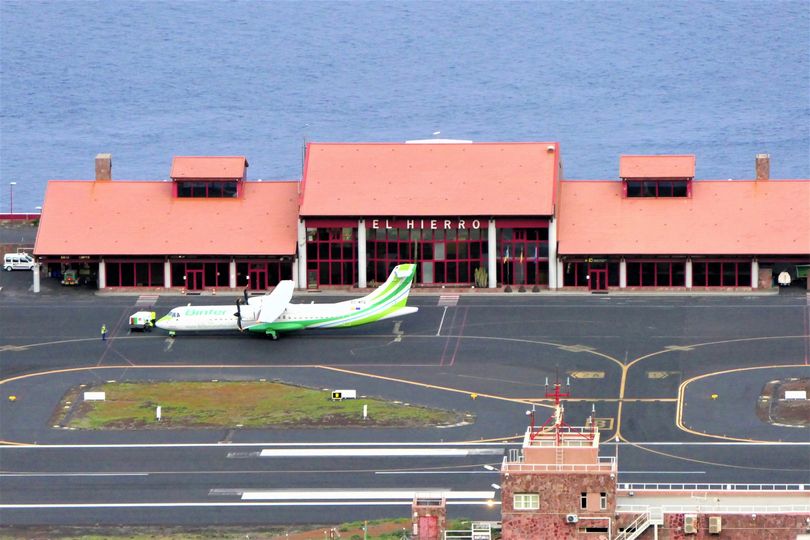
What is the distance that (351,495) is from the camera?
527 ft

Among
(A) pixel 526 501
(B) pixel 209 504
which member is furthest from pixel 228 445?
(A) pixel 526 501

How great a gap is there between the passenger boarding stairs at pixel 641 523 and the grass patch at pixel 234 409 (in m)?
45.8

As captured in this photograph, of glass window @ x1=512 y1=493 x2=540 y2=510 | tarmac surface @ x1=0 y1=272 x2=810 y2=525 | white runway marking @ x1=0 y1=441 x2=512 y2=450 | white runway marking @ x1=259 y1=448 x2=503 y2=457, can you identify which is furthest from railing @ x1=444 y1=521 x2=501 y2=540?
white runway marking @ x1=0 y1=441 x2=512 y2=450

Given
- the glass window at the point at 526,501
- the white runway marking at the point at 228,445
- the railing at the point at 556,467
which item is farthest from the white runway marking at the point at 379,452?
the railing at the point at 556,467

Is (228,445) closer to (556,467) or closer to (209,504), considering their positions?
(209,504)

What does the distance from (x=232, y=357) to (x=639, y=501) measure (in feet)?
226

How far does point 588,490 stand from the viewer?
133 meters

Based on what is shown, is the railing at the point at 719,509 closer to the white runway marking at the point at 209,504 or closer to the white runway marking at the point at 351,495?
the white runway marking at the point at 209,504

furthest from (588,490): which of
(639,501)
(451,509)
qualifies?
(451,509)

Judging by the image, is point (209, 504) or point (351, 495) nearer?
point (209, 504)

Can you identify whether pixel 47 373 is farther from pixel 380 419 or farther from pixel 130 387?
pixel 380 419

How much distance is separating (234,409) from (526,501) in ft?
174

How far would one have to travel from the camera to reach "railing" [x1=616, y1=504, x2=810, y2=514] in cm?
13312

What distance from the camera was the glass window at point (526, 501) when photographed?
437 ft
